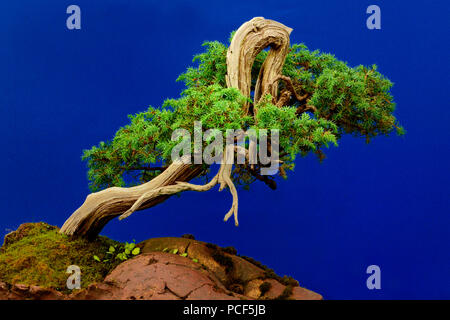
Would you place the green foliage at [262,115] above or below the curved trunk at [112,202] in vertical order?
above

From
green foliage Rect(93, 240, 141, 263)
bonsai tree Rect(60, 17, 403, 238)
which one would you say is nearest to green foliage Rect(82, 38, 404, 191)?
bonsai tree Rect(60, 17, 403, 238)

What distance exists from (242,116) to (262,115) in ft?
1.22

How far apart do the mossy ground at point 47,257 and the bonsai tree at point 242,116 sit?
9.5 inches

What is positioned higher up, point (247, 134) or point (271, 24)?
point (271, 24)

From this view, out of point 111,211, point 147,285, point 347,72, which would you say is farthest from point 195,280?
point 347,72

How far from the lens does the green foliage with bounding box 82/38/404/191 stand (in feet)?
18.0

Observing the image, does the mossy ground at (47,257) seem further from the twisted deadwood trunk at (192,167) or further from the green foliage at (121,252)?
the twisted deadwood trunk at (192,167)

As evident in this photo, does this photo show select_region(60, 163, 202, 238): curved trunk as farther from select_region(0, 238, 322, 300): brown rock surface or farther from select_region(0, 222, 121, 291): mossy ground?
select_region(0, 238, 322, 300): brown rock surface

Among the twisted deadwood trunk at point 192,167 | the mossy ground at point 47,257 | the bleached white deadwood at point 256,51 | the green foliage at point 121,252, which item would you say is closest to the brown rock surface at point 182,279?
the green foliage at point 121,252

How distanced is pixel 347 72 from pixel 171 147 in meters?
2.57

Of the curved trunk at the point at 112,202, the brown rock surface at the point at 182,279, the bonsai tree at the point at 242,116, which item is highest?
the bonsai tree at the point at 242,116

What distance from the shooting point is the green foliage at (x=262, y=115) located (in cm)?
549

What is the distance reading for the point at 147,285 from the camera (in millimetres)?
5172
